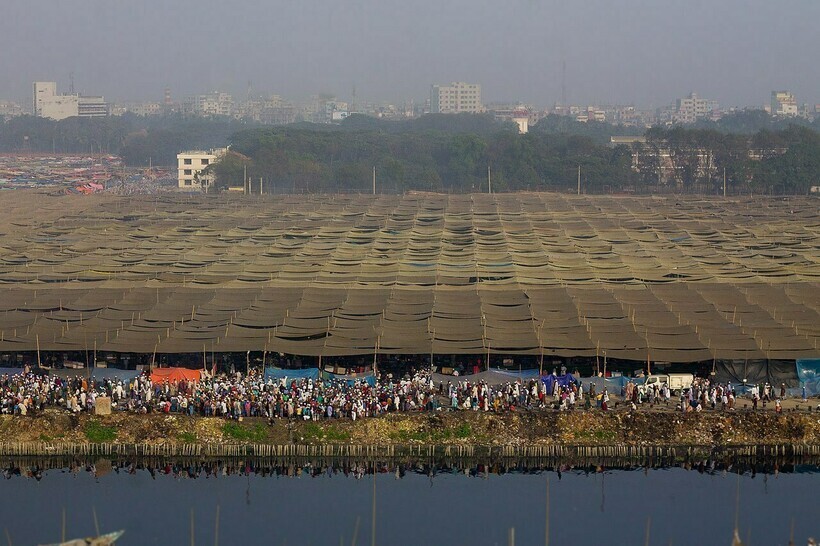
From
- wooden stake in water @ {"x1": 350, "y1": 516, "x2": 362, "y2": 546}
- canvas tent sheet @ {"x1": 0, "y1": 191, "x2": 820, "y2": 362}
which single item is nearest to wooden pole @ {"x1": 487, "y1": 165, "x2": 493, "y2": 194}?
canvas tent sheet @ {"x1": 0, "y1": 191, "x2": 820, "y2": 362}

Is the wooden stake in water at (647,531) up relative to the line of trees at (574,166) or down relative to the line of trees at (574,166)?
down

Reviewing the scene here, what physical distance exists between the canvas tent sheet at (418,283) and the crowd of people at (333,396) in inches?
52.2

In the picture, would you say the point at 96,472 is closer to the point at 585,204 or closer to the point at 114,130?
the point at 585,204

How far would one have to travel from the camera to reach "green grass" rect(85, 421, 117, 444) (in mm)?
24191

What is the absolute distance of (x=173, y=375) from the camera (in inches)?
1035

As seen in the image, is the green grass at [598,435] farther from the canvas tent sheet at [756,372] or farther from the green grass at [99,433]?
the green grass at [99,433]

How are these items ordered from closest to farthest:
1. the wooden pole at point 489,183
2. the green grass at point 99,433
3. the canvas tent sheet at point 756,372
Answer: the green grass at point 99,433 < the canvas tent sheet at point 756,372 < the wooden pole at point 489,183

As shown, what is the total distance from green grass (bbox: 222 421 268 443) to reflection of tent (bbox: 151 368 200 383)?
7.26 feet

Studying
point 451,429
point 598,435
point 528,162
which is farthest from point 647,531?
point 528,162

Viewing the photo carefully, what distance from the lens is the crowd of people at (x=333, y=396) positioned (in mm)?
24812

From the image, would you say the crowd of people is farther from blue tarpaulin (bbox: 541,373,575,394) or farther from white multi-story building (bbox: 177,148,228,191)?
white multi-story building (bbox: 177,148,228,191)

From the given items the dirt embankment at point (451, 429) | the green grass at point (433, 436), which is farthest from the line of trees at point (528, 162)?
the green grass at point (433, 436)

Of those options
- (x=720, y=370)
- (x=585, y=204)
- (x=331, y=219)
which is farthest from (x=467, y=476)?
(x=585, y=204)

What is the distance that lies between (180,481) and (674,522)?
888 cm
